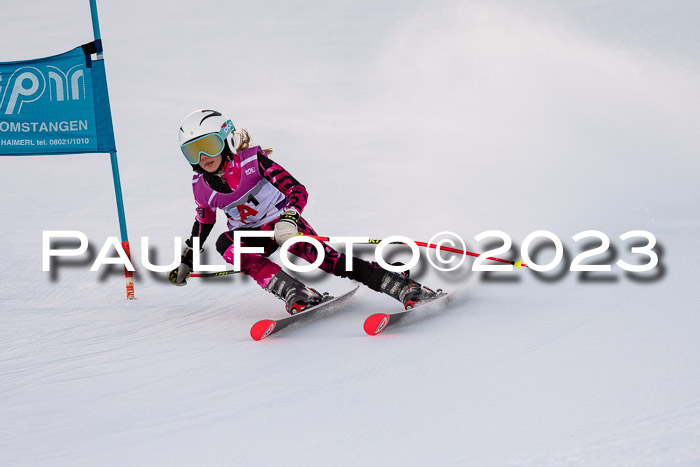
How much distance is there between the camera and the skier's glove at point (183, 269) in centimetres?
509

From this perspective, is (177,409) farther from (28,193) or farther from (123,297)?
(28,193)

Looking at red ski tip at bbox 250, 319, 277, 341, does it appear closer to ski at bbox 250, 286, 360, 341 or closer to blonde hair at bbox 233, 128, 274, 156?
ski at bbox 250, 286, 360, 341

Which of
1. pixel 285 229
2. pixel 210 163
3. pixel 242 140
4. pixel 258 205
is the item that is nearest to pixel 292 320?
pixel 285 229

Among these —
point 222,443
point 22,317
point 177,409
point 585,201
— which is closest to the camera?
point 222,443

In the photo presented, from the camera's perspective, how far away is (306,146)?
997cm

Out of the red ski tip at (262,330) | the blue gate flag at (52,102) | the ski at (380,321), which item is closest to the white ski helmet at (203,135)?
the red ski tip at (262,330)

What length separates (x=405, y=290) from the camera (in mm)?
4480

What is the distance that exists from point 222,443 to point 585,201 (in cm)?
531

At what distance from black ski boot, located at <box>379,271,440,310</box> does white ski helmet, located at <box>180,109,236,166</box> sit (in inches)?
48.5

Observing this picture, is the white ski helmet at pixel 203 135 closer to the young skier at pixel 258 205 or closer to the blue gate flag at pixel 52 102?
the young skier at pixel 258 205

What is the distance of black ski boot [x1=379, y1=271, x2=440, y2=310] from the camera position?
14.6 feet

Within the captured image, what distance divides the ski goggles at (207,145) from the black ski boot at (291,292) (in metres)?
0.83

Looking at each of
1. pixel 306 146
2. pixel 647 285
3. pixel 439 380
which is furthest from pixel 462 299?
pixel 306 146

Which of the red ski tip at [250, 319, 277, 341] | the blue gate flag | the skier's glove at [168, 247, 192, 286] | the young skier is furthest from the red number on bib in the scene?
the blue gate flag
